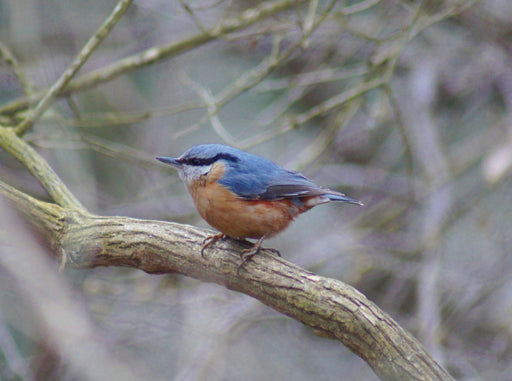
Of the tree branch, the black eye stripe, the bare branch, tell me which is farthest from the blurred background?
the black eye stripe

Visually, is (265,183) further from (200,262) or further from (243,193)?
(200,262)

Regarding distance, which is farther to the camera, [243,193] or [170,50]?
[170,50]

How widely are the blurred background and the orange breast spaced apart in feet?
3.85

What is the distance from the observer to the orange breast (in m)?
3.51

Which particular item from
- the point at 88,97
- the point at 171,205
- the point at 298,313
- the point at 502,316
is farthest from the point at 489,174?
the point at 88,97

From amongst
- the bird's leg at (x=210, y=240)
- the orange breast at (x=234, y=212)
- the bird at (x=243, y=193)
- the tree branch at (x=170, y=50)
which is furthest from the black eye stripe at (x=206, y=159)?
the tree branch at (x=170, y=50)

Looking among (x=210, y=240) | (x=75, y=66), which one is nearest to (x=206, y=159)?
(x=210, y=240)

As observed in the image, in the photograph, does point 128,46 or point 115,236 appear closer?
point 115,236

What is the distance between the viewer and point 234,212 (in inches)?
138

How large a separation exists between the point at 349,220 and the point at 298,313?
3779 millimetres

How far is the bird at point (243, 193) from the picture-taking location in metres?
3.53

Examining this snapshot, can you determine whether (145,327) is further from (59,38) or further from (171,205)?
(59,38)

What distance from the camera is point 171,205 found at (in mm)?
6105

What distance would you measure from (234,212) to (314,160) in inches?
95.5
